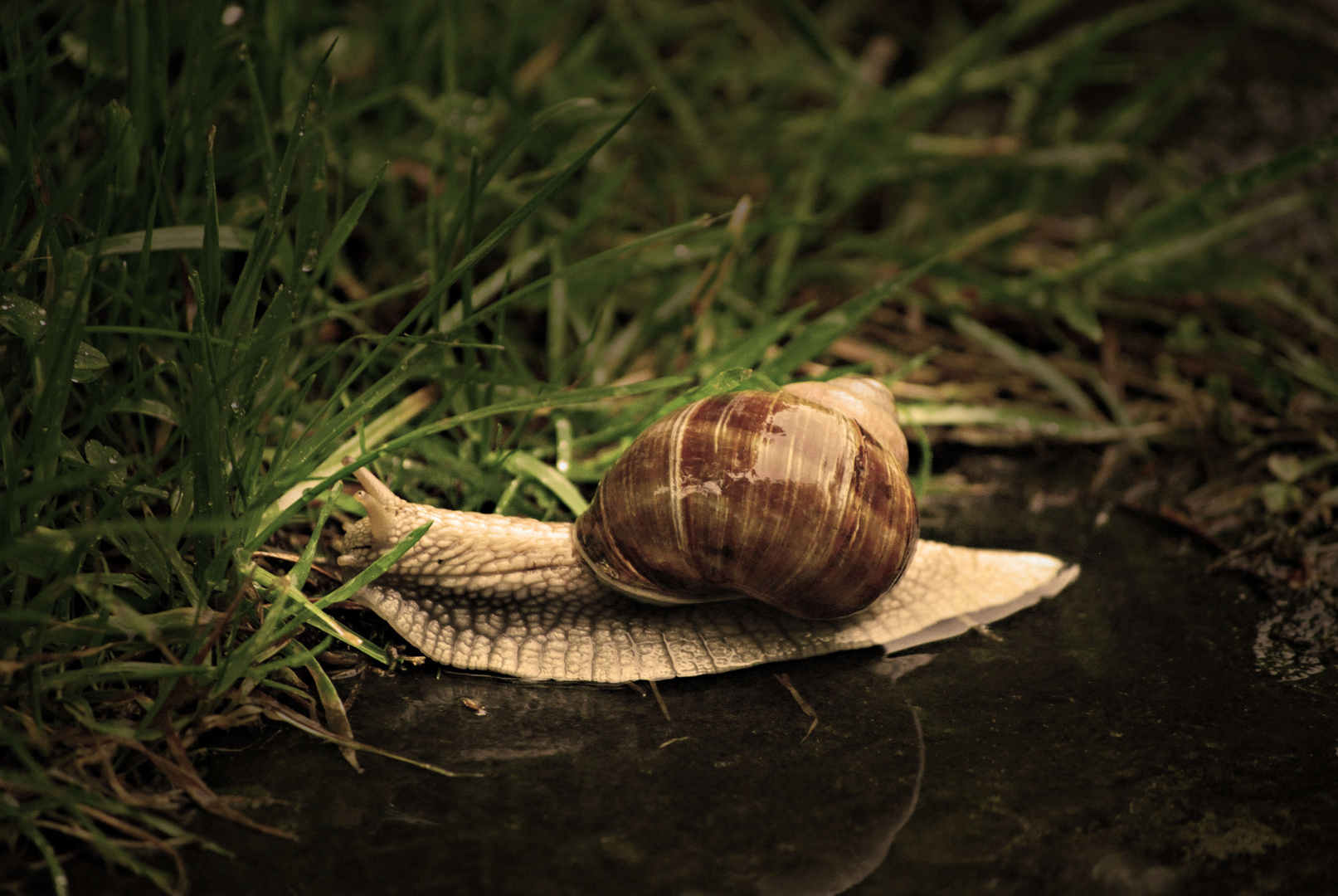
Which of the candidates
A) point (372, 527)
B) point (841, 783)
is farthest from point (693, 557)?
point (372, 527)

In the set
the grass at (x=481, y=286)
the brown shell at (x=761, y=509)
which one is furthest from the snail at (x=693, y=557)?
the grass at (x=481, y=286)

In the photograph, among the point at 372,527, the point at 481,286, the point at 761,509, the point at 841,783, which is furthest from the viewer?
the point at 481,286

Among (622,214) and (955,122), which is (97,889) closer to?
(622,214)

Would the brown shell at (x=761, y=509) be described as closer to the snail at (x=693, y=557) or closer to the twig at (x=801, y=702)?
the snail at (x=693, y=557)

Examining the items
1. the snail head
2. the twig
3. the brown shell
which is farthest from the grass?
the twig

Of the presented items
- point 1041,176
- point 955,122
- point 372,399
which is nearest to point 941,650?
point 372,399

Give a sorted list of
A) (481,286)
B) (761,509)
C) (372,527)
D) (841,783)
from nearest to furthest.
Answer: (841,783), (761,509), (372,527), (481,286)

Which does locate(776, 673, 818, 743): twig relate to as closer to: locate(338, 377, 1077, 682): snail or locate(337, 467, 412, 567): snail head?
locate(338, 377, 1077, 682): snail

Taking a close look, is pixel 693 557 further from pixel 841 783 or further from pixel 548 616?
pixel 841 783
